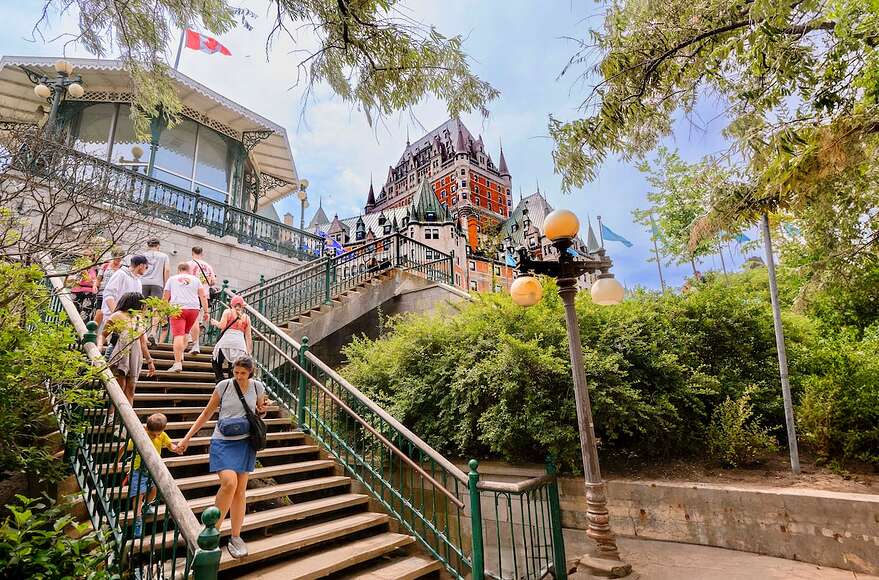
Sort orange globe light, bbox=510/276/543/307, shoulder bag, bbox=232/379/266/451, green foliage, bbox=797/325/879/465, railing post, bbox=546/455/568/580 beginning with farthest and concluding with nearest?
orange globe light, bbox=510/276/543/307 → green foliage, bbox=797/325/879/465 → railing post, bbox=546/455/568/580 → shoulder bag, bbox=232/379/266/451

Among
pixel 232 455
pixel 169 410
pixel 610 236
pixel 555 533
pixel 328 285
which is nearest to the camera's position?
pixel 232 455

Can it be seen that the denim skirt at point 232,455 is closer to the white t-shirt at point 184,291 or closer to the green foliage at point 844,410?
the white t-shirt at point 184,291

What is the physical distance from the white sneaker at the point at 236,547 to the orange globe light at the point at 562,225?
4453mm

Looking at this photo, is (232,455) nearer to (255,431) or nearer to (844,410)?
(255,431)

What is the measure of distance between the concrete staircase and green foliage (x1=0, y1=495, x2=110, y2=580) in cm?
39

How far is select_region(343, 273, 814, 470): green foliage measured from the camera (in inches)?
226

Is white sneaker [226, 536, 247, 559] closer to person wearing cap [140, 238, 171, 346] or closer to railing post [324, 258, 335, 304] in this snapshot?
person wearing cap [140, 238, 171, 346]

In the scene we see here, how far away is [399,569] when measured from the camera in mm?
4098

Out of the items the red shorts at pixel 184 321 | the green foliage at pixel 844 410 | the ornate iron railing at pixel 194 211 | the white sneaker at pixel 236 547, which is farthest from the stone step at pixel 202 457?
the green foliage at pixel 844 410

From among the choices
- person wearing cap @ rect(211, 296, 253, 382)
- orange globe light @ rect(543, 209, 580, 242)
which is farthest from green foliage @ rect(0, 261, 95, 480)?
orange globe light @ rect(543, 209, 580, 242)

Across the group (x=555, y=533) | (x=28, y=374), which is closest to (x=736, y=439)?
(x=555, y=533)

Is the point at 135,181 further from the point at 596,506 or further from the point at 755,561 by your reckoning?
the point at 755,561

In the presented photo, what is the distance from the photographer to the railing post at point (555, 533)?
4363 mm

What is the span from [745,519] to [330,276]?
373 inches
